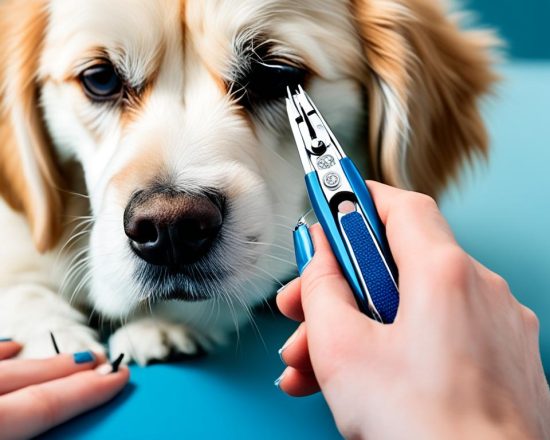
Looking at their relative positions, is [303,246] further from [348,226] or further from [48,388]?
[48,388]

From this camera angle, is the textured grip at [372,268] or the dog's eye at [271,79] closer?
the textured grip at [372,268]

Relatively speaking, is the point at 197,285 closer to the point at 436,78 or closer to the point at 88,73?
the point at 88,73

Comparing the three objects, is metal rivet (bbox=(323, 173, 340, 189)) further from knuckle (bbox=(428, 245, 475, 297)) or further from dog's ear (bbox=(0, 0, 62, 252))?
dog's ear (bbox=(0, 0, 62, 252))

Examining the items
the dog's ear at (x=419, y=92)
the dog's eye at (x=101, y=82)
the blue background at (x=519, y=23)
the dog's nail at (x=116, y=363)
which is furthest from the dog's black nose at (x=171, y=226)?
the blue background at (x=519, y=23)

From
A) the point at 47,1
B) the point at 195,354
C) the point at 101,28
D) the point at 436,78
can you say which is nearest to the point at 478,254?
the point at 436,78

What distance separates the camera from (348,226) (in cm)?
72

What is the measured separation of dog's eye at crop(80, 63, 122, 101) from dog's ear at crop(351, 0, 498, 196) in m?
0.43

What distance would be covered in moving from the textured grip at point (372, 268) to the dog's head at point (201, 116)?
0.30 m

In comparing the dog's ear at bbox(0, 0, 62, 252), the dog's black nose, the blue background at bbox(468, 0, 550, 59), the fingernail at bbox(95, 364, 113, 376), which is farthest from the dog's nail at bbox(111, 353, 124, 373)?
the blue background at bbox(468, 0, 550, 59)

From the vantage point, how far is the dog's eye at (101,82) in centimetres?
115

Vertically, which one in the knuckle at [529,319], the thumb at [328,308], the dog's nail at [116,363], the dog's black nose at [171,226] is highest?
the thumb at [328,308]

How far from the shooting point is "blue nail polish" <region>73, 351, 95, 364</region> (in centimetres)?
104

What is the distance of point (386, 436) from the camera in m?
0.59

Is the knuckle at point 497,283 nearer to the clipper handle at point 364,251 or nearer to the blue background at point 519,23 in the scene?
the clipper handle at point 364,251
